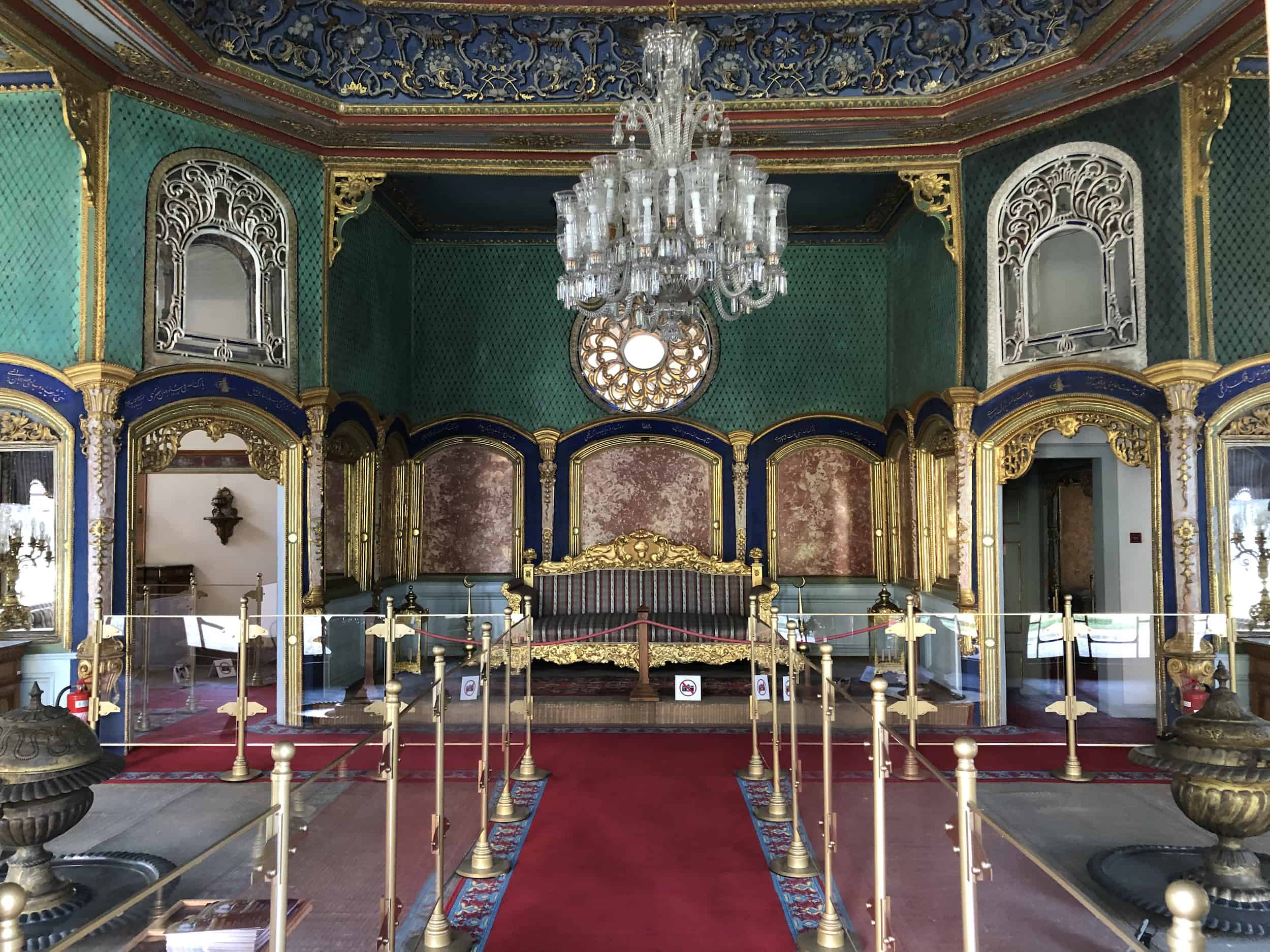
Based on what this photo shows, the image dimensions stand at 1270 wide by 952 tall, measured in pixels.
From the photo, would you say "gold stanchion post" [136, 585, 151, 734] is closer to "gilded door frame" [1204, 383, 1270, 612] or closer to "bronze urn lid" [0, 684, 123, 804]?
"bronze urn lid" [0, 684, 123, 804]

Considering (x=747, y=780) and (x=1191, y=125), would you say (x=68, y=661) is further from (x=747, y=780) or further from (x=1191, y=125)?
(x=1191, y=125)

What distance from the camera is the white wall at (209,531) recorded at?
1378 cm

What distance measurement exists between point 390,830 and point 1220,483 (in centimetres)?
677

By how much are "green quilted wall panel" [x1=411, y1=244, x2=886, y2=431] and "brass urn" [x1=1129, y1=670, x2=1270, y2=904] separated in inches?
292

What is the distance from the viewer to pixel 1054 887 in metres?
2.71

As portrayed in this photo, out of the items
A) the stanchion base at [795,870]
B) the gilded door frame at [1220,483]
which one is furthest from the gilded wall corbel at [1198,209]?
the stanchion base at [795,870]

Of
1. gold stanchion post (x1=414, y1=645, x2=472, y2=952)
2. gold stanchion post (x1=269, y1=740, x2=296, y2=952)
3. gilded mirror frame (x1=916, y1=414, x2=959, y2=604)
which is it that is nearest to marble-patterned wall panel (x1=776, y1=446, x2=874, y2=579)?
gilded mirror frame (x1=916, y1=414, x2=959, y2=604)

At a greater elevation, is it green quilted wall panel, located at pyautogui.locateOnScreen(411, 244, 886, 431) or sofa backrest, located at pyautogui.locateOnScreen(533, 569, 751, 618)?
green quilted wall panel, located at pyautogui.locateOnScreen(411, 244, 886, 431)

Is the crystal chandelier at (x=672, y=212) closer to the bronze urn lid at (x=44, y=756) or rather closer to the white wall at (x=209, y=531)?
the bronze urn lid at (x=44, y=756)

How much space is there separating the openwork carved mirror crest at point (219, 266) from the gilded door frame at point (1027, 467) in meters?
6.56

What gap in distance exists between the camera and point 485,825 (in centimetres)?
498

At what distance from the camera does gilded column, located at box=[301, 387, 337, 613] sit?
836 cm

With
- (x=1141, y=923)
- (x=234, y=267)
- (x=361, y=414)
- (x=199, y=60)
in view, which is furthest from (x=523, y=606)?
(x=1141, y=923)

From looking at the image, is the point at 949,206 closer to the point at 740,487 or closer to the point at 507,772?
the point at 740,487
